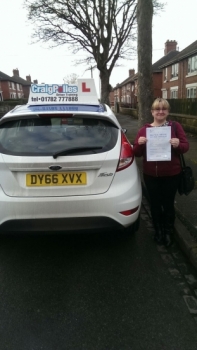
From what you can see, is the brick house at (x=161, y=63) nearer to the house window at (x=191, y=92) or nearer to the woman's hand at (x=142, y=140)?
the house window at (x=191, y=92)

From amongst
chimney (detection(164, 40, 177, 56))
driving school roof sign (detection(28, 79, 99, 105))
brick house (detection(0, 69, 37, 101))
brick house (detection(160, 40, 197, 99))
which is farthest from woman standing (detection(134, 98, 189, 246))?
brick house (detection(0, 69, 37, 101))

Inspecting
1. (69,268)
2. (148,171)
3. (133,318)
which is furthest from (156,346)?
(148,171)

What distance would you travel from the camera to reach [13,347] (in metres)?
2.03

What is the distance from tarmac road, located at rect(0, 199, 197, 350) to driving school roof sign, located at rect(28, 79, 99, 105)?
205 centimetres

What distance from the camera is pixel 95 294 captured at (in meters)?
2.61

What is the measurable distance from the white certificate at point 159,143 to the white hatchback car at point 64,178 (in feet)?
0.95

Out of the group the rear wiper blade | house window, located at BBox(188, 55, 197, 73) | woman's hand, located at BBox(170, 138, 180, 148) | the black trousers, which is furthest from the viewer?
house window, located at BBox(188, 55, 197, 73)

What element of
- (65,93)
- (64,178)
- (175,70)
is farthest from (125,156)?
(175,70)

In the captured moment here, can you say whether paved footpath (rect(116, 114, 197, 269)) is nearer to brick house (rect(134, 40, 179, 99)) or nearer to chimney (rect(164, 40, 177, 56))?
brick house (rect(134, 40, 179, 99))

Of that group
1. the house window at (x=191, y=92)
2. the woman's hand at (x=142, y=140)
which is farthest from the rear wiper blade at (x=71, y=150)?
the house window at (x=191, y=92)

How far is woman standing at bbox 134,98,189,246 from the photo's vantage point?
10.4 ft

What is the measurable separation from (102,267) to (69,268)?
0.34m

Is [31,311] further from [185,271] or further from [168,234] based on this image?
[168,234]

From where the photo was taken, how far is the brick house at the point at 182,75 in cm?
2677
